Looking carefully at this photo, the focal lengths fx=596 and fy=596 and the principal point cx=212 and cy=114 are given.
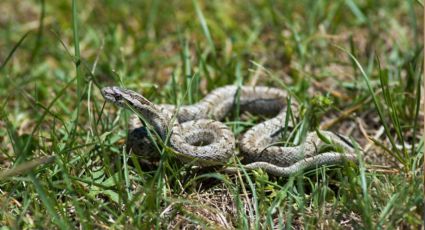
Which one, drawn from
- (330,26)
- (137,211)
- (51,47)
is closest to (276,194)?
(137,211)

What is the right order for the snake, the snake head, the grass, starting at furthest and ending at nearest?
the snake head → the snake → the grass

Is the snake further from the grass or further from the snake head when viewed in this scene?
the grass

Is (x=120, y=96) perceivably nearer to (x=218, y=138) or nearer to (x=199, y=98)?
(x=218, y=138)

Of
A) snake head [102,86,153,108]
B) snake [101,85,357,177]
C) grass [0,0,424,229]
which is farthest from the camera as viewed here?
snake head [102,86,153,108]

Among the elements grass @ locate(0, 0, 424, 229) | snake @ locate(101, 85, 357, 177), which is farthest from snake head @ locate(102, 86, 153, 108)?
grass @ locate(0, 0, 424, 229)

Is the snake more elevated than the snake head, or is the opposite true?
the snake head

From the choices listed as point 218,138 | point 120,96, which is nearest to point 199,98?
point 218,138

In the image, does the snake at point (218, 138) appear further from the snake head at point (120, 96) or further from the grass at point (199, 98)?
the grass at point (199, 98)
